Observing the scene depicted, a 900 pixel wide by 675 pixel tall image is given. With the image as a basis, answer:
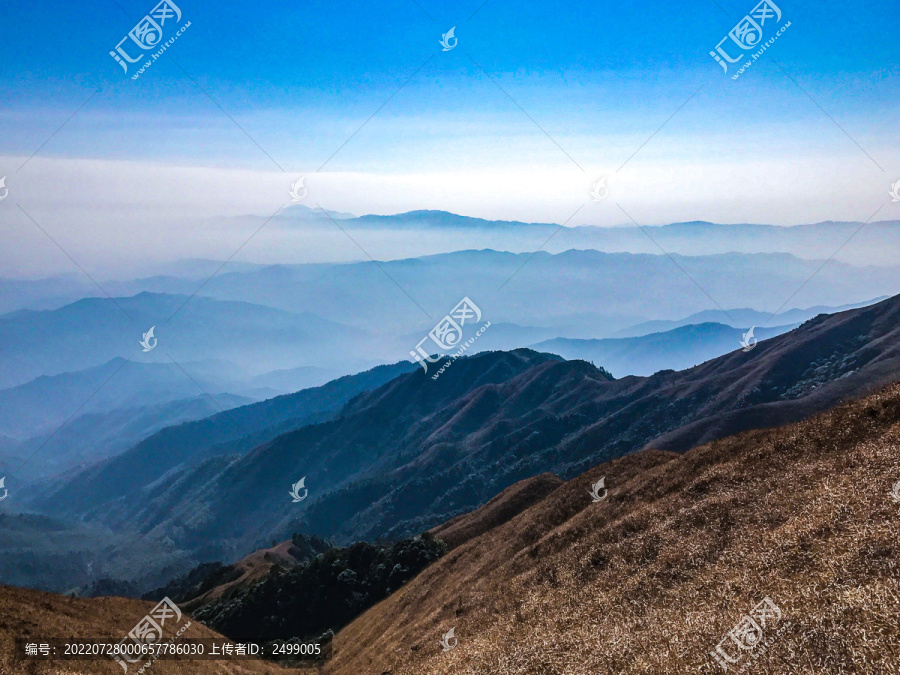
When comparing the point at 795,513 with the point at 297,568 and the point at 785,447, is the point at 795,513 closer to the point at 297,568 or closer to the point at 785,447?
the point at 785,447

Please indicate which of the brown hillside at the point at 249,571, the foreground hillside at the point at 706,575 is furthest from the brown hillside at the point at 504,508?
the brown hillside at the point at 249,571

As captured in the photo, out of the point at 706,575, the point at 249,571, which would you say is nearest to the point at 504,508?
the point at 706,575

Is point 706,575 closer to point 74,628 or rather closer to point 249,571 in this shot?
point 74,628

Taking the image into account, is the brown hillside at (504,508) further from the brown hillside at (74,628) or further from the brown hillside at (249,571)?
the brown hillside at (74,628)

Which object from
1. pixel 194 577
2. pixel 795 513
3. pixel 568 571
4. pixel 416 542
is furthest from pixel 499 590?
pixel 194 577

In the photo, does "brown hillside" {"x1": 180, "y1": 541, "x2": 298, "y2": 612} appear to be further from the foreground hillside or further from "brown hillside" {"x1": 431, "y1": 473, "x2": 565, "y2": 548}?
the foreground hillside

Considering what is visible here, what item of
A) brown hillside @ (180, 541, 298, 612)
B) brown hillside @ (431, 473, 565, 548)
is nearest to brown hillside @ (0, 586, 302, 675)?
brown hillside @ (431, 473, 565, 548)

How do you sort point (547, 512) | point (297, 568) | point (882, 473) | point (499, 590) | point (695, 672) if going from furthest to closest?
point (297, 568) → point (547, 512) → point (499, 590) → point (882, 473) → point (695, 672)
